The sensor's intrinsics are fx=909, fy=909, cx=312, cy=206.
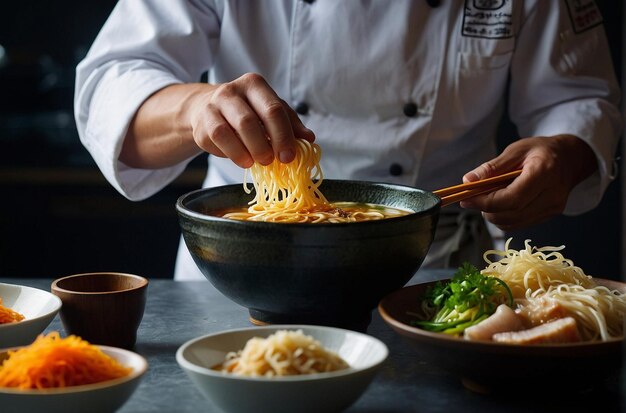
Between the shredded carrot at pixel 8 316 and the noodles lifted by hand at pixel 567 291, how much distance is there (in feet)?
2.59

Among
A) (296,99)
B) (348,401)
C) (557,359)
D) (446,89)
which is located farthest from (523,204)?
(348,401)

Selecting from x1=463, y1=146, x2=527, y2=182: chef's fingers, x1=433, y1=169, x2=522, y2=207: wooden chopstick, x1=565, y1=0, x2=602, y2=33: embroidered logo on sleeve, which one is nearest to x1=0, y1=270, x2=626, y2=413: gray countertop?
x1=433, y1=169, x2=522, y2=207: wooden chopstick

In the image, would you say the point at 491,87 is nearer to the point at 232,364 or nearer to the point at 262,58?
the point at 262,58

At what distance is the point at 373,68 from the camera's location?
2.34 metres

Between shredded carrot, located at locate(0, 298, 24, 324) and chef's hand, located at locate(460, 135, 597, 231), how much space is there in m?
0.93

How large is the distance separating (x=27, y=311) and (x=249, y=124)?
0.51 meters

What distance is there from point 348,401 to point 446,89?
4.53 feet

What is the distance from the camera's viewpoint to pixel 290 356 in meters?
1.18

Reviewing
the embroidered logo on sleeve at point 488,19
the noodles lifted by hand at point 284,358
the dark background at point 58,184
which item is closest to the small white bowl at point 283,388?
the noodles lifted by hand at point 284,358

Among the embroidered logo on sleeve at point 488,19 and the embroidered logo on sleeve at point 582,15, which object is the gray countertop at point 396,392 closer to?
the embroidered logo on sleeve at point 488,19

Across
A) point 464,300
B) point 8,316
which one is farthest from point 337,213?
point 8,316

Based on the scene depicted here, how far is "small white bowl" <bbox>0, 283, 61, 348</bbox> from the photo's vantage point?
137 cm

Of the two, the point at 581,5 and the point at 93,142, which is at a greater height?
the point at 581,5

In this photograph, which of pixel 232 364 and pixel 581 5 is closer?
pixel 232 364
